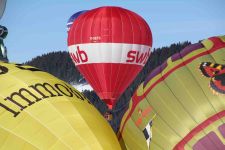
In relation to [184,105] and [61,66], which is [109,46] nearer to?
[184,105]

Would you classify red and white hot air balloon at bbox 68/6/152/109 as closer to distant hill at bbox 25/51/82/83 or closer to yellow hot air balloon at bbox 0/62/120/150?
yellow hot air balloon at bbox 0/62/120/150

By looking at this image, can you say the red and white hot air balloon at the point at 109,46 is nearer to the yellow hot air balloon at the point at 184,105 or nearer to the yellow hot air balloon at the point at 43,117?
the yellow hot air balloon at the point at 184,105

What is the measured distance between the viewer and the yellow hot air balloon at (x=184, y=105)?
9406 mm

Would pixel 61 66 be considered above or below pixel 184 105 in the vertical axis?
below

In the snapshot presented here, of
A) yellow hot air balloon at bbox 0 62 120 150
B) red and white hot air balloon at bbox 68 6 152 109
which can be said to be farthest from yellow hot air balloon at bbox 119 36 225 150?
red and white hot air balloon at bbox 68 6 152 109

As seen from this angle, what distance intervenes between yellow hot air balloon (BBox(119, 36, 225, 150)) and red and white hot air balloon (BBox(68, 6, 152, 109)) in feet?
38.7

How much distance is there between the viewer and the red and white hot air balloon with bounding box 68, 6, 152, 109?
2234 centimetres

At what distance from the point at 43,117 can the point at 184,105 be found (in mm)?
3258

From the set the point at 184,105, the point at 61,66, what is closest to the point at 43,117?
the point at 184,105

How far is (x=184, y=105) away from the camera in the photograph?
9734 millimetres

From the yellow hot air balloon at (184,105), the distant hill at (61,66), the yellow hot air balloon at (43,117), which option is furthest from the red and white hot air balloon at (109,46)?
the distant hill at (61,66)

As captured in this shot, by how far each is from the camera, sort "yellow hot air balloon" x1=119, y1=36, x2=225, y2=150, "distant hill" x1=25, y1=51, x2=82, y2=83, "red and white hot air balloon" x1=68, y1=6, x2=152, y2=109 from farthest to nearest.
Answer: "distant hill" x1=25, y1=51, x2=82, y2=83 < "red and white hot air balloon" x1=68, y1=6, x2=152, y2=109 < "yellow hot air balloon" x1=119, y1=36, x2=225, y2=150

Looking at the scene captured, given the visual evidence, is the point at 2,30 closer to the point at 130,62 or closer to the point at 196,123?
the point at 196,123

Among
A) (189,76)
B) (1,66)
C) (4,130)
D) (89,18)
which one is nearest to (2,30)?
(1,66)
